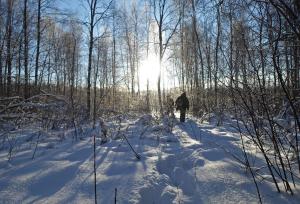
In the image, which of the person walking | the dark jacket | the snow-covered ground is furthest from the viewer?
the dark jacket

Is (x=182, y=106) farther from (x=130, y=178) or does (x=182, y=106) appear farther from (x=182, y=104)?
(x=130, y=178)

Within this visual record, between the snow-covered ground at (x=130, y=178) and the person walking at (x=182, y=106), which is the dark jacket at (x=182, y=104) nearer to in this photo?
the person walking at (x=182, y=106)

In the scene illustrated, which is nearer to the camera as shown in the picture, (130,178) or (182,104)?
(130,178)

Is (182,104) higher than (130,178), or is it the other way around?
(182,104)

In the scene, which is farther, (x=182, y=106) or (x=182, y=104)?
(x=182, y=104)

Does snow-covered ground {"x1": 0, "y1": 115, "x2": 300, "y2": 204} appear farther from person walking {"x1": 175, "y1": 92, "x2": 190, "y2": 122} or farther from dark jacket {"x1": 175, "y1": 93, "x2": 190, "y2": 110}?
dark jacket {"x1": 175, "y1": 93, "x2": 190, "y2": 110}

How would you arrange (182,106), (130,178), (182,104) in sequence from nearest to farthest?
(130,178) < (182,106) < (182,104)

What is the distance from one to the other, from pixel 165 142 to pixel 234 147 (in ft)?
4.49

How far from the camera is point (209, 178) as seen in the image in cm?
296

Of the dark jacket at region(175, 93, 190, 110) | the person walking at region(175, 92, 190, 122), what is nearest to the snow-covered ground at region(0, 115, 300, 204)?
the person walking at region(175, 92, 190, 122)

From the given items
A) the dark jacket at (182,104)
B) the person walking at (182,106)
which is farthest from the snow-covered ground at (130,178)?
the dark jacket at (182,104)

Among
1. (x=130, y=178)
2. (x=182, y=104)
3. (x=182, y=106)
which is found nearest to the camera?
(x=130, y=178)

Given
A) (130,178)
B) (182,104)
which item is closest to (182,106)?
(182,104)

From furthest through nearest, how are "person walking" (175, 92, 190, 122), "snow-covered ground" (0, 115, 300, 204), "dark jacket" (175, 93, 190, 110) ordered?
"dark jacket" (175, 93, 190, 110) < "person walking" (175, 92, 190, 122) < "snow-covered ground" (0, 115, 300, 204)
